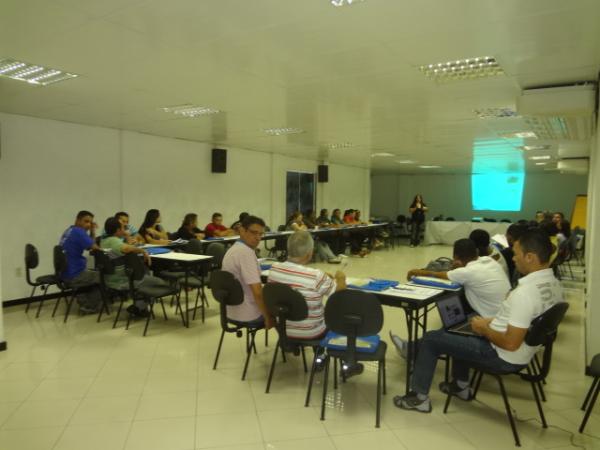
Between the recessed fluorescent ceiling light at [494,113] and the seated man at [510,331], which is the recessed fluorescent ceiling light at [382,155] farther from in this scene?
the seated man at [510,331]

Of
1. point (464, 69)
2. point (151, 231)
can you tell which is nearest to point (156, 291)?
point (151, 231)

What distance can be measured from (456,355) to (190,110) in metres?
4.64

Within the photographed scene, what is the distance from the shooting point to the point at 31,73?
13.6 ft

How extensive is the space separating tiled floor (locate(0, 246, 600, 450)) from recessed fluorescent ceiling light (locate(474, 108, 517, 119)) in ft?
9.52

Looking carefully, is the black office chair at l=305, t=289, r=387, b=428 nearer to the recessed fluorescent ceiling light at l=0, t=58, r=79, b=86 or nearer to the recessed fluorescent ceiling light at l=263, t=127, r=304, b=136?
the recessed fluorescent ceiling light at l=0, t=58, r=79, b=86

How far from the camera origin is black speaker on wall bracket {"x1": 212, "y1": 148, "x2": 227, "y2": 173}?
9195 millimetres

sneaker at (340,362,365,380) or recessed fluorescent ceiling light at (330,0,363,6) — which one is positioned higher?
recessed fluorescent ceiling light at (330,0,363,6)

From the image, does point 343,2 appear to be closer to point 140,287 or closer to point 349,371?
point 349,371

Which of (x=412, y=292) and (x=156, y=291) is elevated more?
(x=412, y=292)

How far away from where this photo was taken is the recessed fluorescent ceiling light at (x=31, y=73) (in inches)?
152

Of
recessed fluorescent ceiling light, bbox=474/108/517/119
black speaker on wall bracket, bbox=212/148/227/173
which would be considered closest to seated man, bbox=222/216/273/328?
recessed fluorescent ceiling light, bbox=474/108/517/119

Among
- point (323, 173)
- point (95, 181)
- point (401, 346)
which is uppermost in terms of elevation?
point (323, 173)

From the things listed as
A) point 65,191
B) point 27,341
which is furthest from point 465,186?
point 27,341

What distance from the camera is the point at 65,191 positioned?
6594 millimetres
